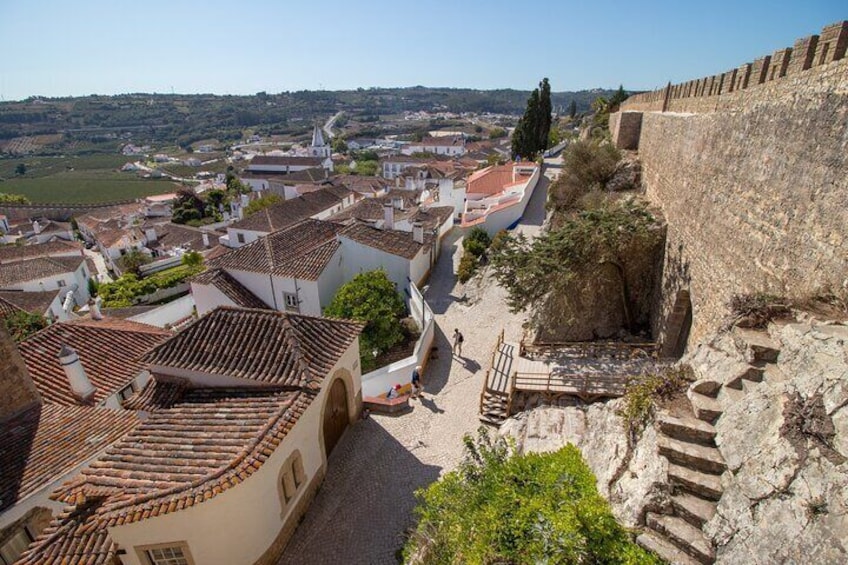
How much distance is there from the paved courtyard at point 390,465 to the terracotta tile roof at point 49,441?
4.84 m

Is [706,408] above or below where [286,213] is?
above

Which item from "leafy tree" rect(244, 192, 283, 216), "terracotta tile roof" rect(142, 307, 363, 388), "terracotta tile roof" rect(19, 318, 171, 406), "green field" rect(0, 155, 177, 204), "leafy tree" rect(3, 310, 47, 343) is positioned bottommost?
"green field" rect(0, 155, 177, 204)

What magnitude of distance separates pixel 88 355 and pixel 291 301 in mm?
8407

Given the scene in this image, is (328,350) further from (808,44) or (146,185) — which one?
(146,185)

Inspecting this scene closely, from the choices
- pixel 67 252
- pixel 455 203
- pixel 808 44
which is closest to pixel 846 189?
pixel 808 44

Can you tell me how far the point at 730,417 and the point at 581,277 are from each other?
842 cm

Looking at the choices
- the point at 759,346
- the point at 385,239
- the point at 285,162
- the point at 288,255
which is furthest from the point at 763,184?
the point at 285,162

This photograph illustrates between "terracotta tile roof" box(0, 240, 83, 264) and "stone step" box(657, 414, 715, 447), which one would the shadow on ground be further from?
"terracotta tile roof" box(0, 240, 83, 264)

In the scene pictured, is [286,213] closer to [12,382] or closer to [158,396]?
[12,382]

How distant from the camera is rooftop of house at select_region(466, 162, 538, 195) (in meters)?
36.3

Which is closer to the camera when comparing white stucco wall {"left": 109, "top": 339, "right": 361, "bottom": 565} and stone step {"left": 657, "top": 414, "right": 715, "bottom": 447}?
stone step {"left": 657, "top": 414, "right": 715, "bottom": 447}

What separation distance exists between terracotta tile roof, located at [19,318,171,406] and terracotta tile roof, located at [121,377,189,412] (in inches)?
51.4

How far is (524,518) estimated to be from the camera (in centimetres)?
513

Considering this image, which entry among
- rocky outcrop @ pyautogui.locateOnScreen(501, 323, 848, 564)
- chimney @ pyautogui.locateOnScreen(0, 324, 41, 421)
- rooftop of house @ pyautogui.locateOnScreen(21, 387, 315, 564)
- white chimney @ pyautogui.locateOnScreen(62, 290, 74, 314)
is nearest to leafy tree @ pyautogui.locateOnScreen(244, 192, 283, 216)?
white chimney @ pyautogui.locateOnScreen(62, 290, 74, 314)
